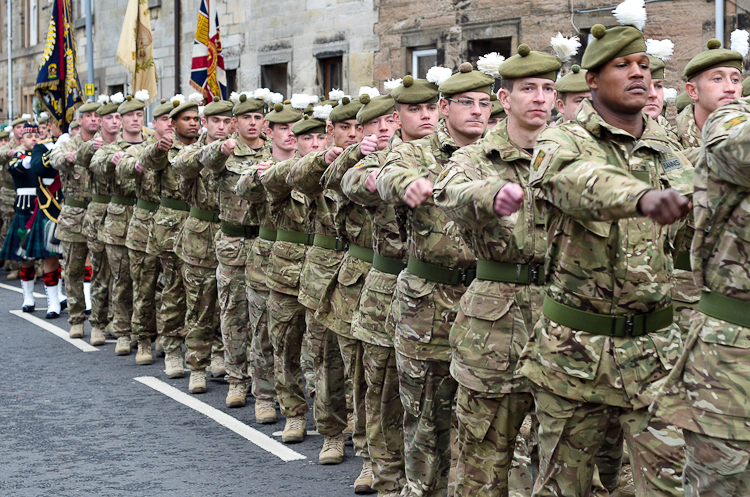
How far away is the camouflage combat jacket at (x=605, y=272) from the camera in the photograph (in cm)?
368

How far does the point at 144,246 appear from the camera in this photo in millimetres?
9984

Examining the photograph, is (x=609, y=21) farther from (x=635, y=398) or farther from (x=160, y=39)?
(x=160, y=39)

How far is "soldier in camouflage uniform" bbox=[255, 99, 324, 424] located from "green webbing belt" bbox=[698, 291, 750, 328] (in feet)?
13.0

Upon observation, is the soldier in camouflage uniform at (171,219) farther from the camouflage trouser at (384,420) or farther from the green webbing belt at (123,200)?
the camouflage trouser at (384,420)

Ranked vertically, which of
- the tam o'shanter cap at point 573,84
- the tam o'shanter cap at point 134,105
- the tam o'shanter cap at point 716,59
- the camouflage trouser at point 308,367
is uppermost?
the tam o'shanter cap at point 134,105

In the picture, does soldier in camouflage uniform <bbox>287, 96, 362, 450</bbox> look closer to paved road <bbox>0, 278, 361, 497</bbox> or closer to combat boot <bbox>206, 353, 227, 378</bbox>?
paved road <bbox>0, 278, 361, 497</bbox>

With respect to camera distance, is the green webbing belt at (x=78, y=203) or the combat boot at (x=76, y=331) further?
the green webbing belt at (x=78, y=203)

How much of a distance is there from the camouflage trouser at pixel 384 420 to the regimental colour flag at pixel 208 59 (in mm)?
8165

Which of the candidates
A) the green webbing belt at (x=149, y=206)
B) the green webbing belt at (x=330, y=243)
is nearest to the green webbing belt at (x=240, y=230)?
the green webbing belt at (x=330, y=243)

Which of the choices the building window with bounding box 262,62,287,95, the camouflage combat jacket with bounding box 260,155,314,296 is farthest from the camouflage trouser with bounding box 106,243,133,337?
the building window with bounding box 262,62,287,95

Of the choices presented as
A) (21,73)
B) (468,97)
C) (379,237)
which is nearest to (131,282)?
(379,237)

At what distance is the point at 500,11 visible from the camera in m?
14.7

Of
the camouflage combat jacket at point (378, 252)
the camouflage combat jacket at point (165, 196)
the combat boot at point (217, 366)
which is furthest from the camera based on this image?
the camouflage combat jacket at point (165, 196)

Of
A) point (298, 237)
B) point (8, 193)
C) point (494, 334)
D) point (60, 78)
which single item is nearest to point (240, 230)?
point (298, 237)
